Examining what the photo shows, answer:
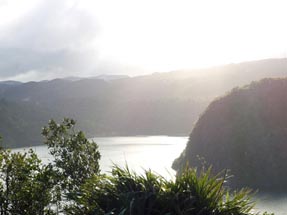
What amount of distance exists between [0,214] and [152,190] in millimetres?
5532

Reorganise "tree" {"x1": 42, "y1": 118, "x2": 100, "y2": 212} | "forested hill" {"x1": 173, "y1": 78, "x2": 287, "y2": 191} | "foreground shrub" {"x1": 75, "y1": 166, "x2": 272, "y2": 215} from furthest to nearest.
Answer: "forested hill" {"x1": 173, "y1": 78, "x2": 287, "y2": 191} < "tree" {"x1": 42, "y1": 118, "x2": 100, "y2": 212} < "foreground shrub" {"x1": 75, "y1": 166, "x2": 272, "y2": 215}

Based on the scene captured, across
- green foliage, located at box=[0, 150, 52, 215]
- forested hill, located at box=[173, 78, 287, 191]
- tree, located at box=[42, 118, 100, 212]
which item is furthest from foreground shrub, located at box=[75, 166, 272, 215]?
forested hill, located at box=[173, 78, 287, 191]

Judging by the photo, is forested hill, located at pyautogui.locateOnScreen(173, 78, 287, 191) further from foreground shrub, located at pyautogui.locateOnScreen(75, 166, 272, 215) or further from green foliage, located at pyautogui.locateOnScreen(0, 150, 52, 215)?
foreground shrub, located at pyautogui.locateOnScreen(75, 166, 272, 215)

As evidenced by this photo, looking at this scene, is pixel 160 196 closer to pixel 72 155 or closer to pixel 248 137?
pixel 72 155

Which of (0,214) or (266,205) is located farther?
(266,205)

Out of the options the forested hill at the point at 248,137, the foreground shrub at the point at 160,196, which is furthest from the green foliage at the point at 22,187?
the forested hill at the point at 248,137

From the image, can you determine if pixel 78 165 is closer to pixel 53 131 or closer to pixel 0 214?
pixel 53 131

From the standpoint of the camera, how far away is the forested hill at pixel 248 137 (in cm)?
9414

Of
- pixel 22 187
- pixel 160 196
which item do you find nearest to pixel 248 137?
pixel 22 187

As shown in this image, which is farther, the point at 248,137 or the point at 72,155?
the point at 248,137

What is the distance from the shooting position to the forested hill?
3706 inches

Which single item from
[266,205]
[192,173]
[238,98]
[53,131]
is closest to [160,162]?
[238,98]

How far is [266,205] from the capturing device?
205 feet

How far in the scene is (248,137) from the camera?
103m
